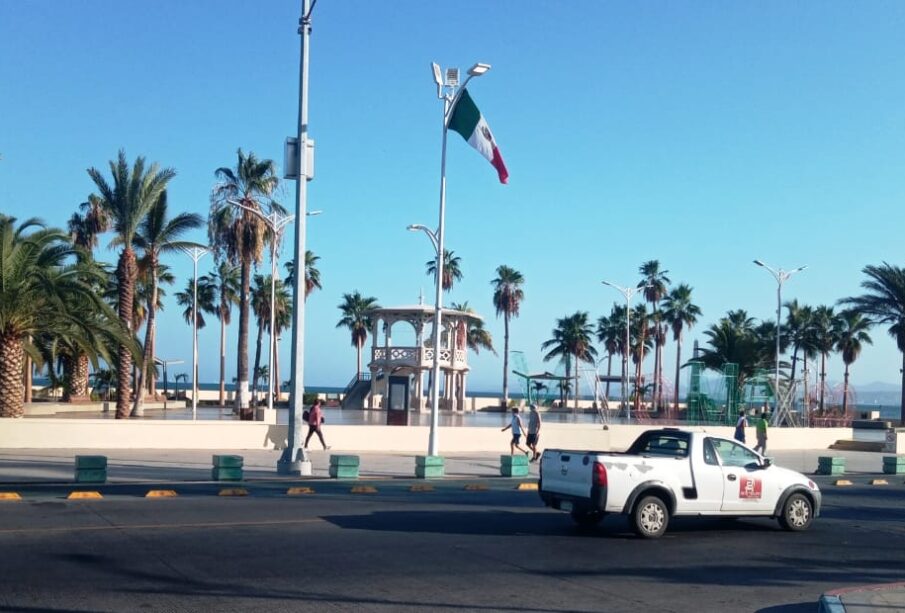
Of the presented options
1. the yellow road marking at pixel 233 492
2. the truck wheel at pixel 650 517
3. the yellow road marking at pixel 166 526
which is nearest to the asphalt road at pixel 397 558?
the yellow road marking at pixel 166 526

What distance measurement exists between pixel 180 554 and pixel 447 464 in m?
16.4

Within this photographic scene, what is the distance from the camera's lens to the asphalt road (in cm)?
934

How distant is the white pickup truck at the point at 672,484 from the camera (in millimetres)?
13445

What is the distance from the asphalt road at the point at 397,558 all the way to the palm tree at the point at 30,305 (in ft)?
44.8

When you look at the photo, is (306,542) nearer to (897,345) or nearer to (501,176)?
(501,176)

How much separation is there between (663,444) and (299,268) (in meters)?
10.5

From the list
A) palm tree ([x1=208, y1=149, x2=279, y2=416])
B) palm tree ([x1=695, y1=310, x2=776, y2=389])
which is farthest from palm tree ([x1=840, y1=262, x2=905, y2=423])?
palm tree ([x1=208, y1=149, x2=279, y2=416])

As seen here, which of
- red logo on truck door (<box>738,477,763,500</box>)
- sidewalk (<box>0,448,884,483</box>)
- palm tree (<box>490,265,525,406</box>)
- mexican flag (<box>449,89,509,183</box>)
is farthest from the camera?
palm tree (<box>490,265,525,406</box>)

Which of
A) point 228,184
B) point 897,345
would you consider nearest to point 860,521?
point 228,184

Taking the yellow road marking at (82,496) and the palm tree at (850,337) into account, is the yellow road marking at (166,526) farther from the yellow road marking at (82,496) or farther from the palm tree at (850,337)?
the palm tree at (850,337)

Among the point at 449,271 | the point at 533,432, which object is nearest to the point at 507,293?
the point at 449,271

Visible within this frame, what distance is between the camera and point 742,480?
14484 millimetres

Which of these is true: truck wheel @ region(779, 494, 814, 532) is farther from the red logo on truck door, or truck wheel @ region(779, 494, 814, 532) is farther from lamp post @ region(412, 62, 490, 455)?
lamp post @ region(412, 62, 490, 455)

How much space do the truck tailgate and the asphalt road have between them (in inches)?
25.5
